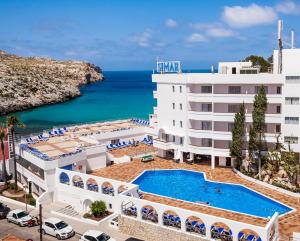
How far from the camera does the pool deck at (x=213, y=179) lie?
35.4m

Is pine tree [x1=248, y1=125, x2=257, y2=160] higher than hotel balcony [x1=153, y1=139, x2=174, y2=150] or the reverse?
higher

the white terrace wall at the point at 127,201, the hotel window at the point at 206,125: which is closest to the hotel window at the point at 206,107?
the hotel window at the point at 206,125

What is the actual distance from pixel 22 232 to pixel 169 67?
33501mm

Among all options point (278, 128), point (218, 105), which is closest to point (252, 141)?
point (278, 128)

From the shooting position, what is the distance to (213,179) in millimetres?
48250

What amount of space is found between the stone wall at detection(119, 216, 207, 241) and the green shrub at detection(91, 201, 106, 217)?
335 centimetres

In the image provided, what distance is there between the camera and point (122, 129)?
2650 inches

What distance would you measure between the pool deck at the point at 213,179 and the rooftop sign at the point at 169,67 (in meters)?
14.5

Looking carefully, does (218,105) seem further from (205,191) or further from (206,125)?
(205,191)

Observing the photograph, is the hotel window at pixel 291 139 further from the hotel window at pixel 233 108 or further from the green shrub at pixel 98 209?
the green shrub at pixel 98 209

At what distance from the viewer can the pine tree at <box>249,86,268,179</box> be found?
4697cm

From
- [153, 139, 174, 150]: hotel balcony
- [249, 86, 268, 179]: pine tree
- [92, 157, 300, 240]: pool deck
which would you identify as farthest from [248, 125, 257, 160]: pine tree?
[153, 139, 174, 150]: hotel balcony

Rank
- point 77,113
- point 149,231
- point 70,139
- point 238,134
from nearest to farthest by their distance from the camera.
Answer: point 149,231, point 238,134, point 70,139, point 77,113

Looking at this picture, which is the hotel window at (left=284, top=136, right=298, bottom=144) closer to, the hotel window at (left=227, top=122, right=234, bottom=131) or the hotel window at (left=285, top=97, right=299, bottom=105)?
the hotel window at (left=285, top=97, right=299, bottom=105)
